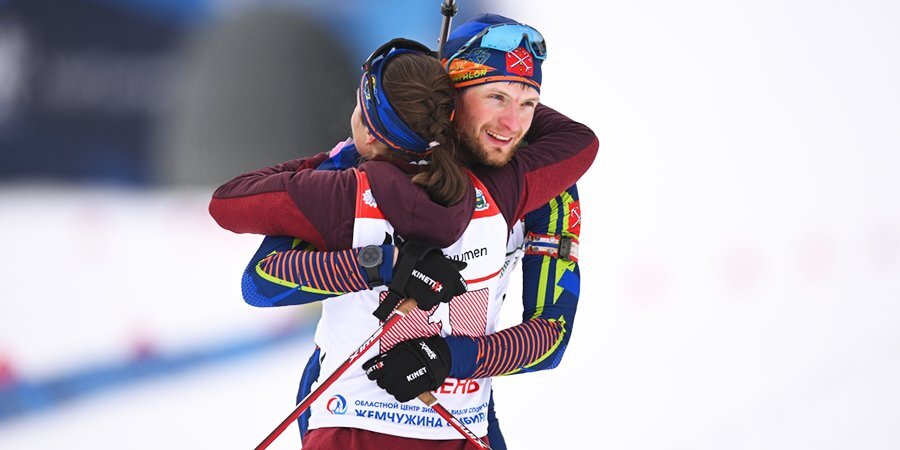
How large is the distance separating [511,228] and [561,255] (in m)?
0.20

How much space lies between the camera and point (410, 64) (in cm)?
202

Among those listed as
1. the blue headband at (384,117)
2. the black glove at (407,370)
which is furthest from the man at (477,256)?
the blue headband at (384,117)

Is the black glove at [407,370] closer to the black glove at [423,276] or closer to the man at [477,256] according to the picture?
the man at [477,256]

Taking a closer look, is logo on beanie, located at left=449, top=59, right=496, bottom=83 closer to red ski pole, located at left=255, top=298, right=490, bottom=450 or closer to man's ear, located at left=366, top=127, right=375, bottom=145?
man's ear, located at left=366, top=127, right=375, bottom=145

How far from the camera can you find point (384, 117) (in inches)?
78.8

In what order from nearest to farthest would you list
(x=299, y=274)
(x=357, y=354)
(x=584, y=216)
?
(x=299, y=274), (x=357, y=354), (x=584, y=216)

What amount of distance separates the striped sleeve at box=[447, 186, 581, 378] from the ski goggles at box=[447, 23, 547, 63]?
0.37 metres

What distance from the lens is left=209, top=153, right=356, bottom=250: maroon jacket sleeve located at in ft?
6.33

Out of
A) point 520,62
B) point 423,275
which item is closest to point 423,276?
point 423,275

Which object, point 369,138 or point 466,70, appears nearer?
point 369,138

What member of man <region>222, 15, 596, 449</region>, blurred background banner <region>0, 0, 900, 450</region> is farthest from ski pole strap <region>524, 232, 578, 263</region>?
blurred background banner <region>0, 0, 900, 450</region>

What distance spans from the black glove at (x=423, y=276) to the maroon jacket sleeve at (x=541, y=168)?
25cm

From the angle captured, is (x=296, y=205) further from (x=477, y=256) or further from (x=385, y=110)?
(x=477, y=256)

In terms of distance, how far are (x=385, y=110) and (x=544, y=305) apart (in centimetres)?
66
